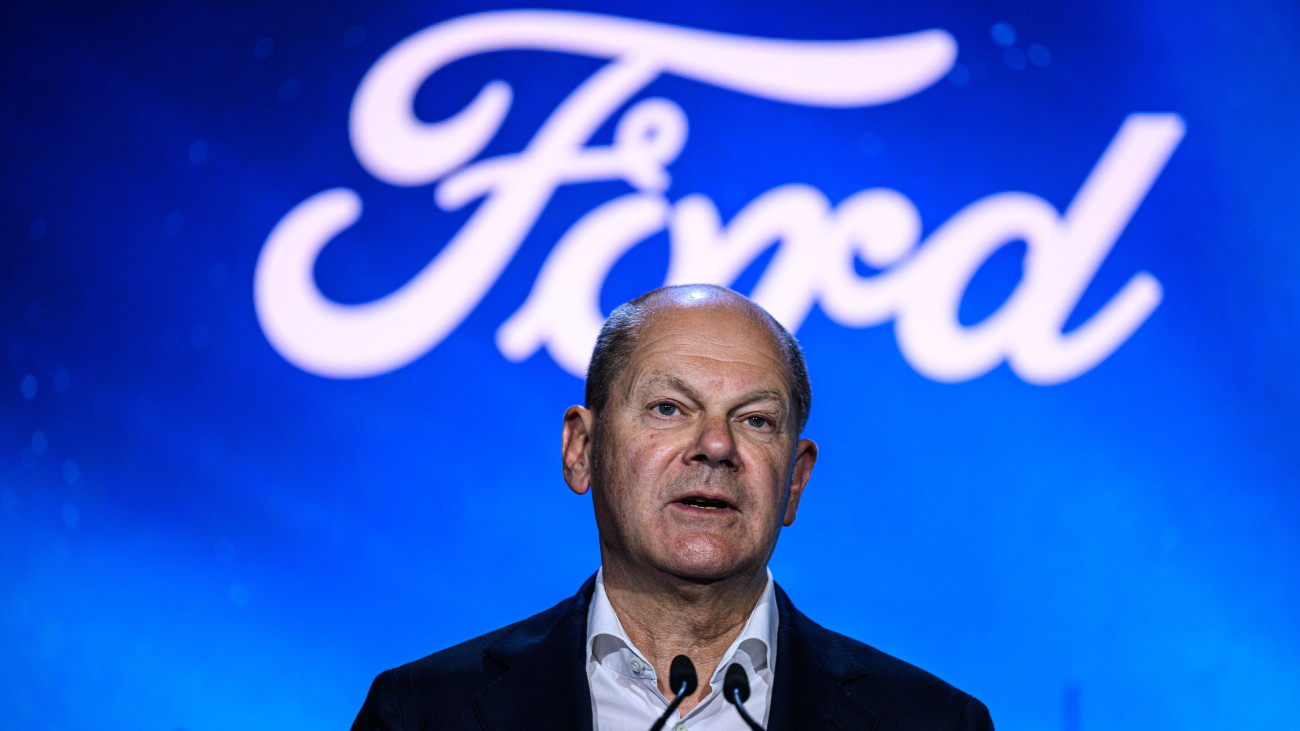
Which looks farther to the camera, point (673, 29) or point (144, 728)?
point (673, 29)

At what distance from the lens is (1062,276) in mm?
3281

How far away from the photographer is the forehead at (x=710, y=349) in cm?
184

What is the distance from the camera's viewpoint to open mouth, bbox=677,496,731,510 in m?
1.76

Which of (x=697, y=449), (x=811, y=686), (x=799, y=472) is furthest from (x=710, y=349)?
(x=811, y=686)

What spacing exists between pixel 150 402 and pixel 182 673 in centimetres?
73

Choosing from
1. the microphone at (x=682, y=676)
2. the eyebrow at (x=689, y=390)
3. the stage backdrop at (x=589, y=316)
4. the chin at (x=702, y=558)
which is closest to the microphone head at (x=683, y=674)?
the microphone at (x=682, y=676)

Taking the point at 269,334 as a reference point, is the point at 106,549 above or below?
below

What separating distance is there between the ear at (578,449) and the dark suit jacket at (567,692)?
0.77ft

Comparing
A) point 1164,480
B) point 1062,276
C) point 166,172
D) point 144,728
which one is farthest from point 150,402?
point 1164,480

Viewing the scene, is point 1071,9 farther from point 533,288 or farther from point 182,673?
point 182,673

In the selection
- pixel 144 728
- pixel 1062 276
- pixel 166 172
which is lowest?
pixel 144 728

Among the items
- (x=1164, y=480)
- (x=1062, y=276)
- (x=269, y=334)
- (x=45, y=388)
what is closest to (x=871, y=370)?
(x=1062, y=276)

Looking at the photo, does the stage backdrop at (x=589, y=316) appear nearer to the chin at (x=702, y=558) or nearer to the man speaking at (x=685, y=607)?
the man speaking at (x=685, y=607)

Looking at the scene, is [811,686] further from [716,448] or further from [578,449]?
[578,449]
